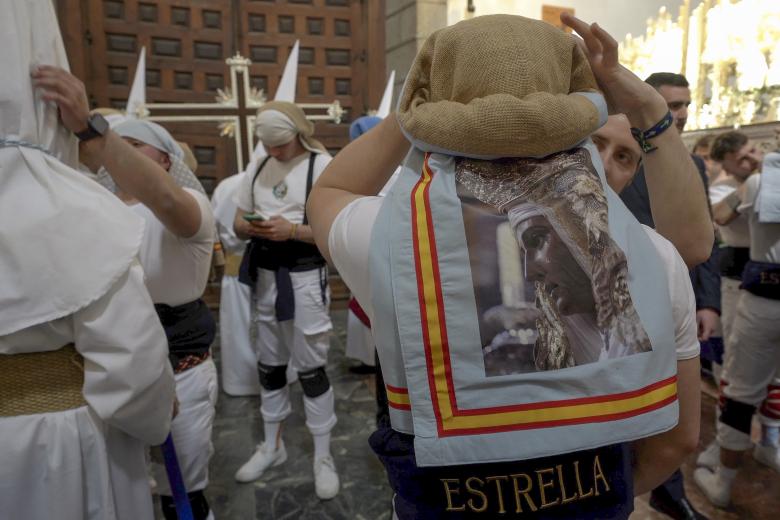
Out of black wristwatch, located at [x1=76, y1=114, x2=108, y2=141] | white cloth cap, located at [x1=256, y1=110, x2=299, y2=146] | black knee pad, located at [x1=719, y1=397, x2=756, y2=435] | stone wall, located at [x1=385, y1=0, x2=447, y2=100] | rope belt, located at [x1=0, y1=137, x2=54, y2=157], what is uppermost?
stone wall, located at [x1=385, y1=0, x2=447, y2=100]

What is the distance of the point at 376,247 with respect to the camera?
0.79 meters

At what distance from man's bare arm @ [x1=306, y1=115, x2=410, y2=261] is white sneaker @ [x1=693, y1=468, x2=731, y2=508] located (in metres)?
2.51

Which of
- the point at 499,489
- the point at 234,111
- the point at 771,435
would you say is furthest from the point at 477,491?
the point at 234,111

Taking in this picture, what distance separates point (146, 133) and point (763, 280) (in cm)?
280

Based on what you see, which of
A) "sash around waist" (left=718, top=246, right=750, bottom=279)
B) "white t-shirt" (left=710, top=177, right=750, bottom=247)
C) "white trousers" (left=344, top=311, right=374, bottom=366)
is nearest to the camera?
"white t-shirt" (left=710, top=177, right=750, bottom=247)

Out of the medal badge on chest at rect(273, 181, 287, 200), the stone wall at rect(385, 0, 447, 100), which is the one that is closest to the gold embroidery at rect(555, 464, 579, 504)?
the medal badge on chest at rect(273, 181, 287, 200)

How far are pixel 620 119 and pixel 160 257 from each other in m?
1.56

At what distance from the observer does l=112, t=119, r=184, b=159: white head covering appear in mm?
1857

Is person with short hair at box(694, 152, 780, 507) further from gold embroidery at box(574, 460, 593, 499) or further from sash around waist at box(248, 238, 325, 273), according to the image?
sash around waist at box(248, 238, 325, 273)

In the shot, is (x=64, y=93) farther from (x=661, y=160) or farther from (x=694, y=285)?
(x=694, y=285)

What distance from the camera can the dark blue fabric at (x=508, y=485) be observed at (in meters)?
0.82

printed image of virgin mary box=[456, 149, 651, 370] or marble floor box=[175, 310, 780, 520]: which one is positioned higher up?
printed image of virgin mary box=[456, 149, 651, 370]

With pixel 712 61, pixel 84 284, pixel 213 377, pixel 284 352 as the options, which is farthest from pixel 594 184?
pixel 712 61

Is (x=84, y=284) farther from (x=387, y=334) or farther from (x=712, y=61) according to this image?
(x=712, y=61)
